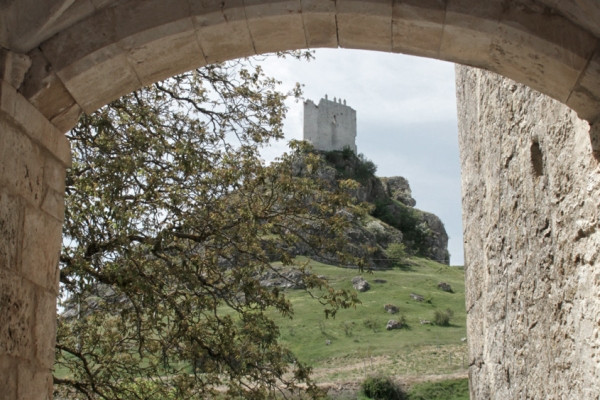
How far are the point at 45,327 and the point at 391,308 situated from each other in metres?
45.5

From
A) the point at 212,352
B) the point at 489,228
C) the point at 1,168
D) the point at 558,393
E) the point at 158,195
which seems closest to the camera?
the point at 1,168

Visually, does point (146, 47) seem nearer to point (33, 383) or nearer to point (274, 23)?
point (274, 23)

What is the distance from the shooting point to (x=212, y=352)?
783 centimetres

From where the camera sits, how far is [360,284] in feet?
173

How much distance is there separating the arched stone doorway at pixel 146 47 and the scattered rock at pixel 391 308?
44652 millimetres

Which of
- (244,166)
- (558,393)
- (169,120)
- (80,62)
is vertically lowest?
(558,393)

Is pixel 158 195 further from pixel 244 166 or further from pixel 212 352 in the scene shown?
pixel 212 352

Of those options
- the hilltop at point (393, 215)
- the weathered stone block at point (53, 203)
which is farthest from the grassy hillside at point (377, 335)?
the weathered stone block at point (53, 203)

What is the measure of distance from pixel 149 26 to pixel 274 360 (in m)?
5.41

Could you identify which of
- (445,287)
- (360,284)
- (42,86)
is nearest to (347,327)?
(360,284)

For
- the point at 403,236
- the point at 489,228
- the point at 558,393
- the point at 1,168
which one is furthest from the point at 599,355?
the point at 403,236

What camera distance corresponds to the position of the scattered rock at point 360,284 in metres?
52.2

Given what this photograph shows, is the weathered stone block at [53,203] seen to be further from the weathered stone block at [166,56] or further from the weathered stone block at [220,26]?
the weathered stone block at [220,26]

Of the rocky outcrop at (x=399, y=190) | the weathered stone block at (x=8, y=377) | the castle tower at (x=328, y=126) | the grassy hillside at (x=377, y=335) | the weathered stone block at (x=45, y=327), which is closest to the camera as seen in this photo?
the weathered stone block at (x=8, y=377)
